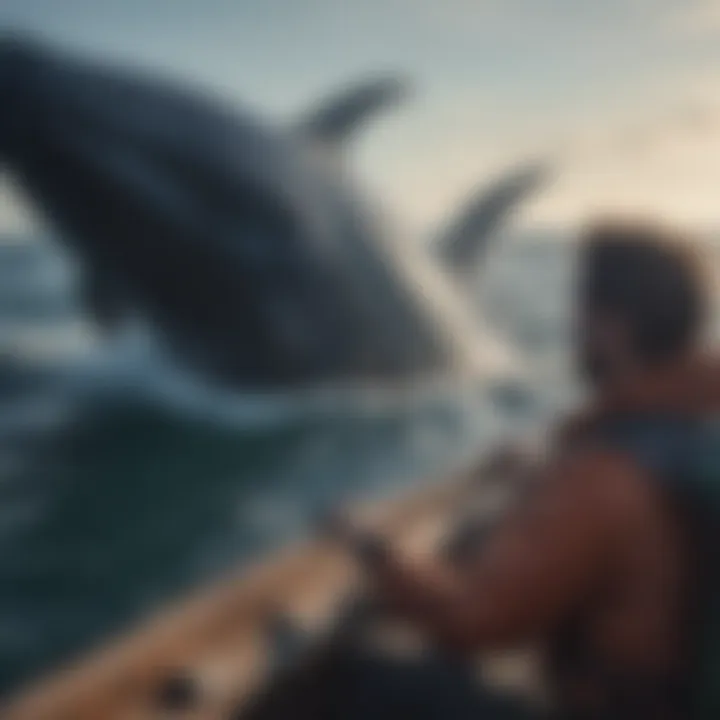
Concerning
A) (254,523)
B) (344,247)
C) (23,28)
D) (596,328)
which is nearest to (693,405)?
(596,328)

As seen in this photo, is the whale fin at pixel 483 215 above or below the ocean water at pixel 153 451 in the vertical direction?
above

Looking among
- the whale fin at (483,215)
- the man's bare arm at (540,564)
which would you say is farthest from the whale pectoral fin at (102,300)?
the man's bare arm at (540,564)

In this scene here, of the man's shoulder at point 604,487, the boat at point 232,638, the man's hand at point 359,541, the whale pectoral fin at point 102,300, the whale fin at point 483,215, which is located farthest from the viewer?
the whale fin at point 483,215

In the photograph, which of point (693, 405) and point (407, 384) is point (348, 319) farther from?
point (693, 405)

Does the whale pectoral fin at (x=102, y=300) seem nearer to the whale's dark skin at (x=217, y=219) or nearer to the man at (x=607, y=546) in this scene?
the whale's dark skin at (x=217, y=219)

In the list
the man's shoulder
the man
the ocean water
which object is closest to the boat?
the ocean water

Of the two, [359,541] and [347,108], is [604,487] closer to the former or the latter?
[359,541]
